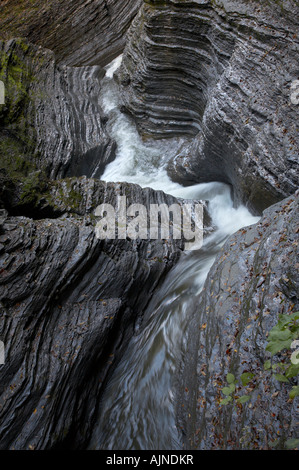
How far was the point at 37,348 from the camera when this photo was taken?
5129mm

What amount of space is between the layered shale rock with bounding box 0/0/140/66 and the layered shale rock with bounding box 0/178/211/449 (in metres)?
9.76

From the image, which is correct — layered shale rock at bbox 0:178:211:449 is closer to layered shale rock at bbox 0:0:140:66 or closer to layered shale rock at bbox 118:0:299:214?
layered shale rock at bbox 118:0:299:214

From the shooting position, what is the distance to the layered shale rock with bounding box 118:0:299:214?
603 cm

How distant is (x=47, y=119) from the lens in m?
9.91

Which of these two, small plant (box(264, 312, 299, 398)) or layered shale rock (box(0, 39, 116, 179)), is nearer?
small plant (box(264, 312, 299, 398))

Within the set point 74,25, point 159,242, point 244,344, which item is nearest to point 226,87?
point 159,242

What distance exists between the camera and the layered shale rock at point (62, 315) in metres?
4.79

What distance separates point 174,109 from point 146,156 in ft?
5.38

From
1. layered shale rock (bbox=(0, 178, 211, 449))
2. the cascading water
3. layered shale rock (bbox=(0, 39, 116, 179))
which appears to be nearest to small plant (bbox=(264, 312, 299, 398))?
the cascading water

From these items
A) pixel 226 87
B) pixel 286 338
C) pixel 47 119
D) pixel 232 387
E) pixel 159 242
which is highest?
pixel 47 119

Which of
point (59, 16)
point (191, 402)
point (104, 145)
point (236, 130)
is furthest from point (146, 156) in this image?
point (191, 402)

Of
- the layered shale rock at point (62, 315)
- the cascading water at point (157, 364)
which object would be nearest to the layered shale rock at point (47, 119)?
the layered shale rock at point (62, 315)

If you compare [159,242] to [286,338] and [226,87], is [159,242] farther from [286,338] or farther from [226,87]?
[286,338]

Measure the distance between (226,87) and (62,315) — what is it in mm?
5524
